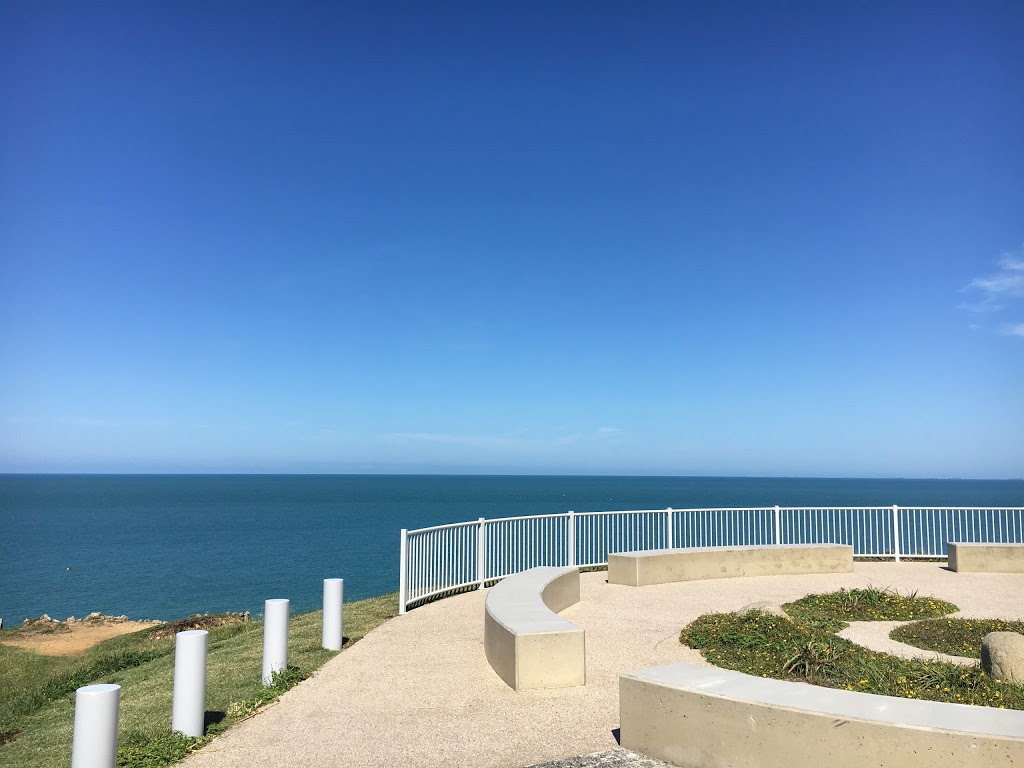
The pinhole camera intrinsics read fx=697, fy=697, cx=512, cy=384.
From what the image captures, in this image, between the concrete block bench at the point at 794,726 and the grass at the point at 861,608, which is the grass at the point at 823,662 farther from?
the concrete block bench at the point at 794,726

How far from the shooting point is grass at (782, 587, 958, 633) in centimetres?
955

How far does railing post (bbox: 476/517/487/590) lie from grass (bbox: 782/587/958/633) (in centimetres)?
490

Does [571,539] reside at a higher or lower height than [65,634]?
higher

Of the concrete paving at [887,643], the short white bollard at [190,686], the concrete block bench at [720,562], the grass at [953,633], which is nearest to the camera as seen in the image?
the short white bollard at [190,686]

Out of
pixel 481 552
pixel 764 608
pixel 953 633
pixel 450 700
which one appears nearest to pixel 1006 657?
pixel 953 633

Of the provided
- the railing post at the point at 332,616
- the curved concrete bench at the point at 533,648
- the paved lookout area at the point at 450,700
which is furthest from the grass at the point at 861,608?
the railing post at the point at 332,616

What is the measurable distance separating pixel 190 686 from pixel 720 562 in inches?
400

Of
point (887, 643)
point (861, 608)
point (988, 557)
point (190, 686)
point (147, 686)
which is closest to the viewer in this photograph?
point (190, 686)

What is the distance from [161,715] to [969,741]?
6366mm

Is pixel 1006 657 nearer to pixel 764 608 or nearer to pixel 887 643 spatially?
pixel 887 643

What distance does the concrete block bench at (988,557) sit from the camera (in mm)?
13984

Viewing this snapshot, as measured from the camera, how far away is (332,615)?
847 cm

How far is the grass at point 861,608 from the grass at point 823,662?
7cm

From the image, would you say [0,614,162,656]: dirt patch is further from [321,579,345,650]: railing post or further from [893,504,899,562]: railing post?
[893,504,899,562]: railing post
